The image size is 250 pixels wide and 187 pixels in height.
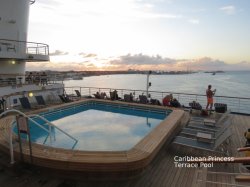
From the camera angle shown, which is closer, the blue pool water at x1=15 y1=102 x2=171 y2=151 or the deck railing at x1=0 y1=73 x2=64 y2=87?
the blue pool water at x1=15 y1=102 x2=171 y2=151

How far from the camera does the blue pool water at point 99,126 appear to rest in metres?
5.66

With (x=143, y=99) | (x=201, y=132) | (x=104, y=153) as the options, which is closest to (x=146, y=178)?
(x=104, y=153)

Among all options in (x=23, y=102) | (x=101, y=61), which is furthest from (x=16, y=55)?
(x=101, y=61)

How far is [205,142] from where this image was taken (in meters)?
4.65

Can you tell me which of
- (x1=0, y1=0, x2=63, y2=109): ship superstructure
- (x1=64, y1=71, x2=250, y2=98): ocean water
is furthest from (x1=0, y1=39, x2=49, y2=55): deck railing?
(x1=64, y1=71, x2=250, y2=98): ocean water

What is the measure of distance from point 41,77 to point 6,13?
3949 mm

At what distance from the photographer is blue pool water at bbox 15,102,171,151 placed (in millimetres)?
5660

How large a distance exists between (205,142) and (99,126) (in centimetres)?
395

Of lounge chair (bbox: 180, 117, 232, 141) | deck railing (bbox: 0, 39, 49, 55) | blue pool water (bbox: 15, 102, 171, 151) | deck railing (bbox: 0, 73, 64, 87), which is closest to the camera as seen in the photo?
lounge chair (bbox: 180, 117, 232, 141)

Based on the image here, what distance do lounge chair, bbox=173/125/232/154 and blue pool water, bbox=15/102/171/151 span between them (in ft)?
5.15

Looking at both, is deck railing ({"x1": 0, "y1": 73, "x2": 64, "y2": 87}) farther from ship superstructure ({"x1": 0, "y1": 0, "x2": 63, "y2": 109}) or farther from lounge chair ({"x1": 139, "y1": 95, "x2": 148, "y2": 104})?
lounge chair ({"x1": 139, "y1": 95, "x2": 148, "y2": 104})

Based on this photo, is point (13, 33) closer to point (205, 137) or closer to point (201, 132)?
point (201, 132)

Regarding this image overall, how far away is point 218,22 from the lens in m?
13.3

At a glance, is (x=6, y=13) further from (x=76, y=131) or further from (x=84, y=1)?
(x=76, y=131)
